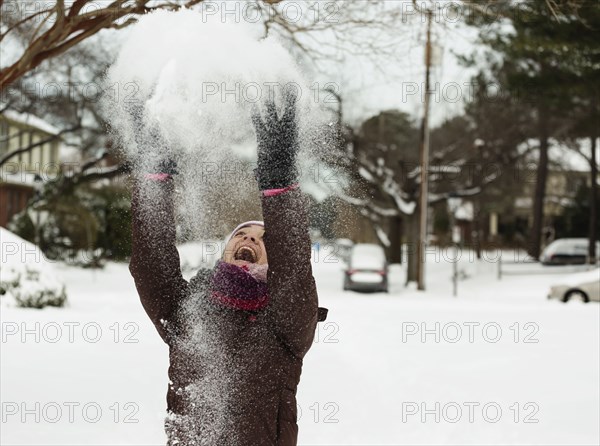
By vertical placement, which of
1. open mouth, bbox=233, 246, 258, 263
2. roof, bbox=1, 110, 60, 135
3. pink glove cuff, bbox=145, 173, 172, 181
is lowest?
open mouth, bbox=233, 246, 258, 263

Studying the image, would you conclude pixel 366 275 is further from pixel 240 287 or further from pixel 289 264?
pixel 289 264

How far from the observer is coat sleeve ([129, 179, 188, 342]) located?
2.43 m

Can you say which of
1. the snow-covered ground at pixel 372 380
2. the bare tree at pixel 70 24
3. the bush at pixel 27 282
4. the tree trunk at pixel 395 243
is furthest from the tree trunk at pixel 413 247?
the bare tree at pixel 70 24

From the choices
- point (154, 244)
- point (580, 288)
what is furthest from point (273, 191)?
point (580, 288)

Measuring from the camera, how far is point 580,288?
18562 mm

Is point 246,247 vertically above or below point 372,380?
above

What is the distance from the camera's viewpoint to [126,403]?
23.7 feet

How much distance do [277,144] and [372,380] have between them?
6.74 metres

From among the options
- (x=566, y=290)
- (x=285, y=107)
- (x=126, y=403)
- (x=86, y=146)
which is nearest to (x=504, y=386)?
(x=126, y=403)

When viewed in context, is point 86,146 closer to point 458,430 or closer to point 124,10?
point 124,10

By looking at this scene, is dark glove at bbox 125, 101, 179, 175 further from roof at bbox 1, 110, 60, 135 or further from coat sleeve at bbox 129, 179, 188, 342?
roof at bbox 1, 110, 60, 135

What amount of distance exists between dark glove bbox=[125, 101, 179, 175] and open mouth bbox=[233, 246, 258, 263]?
1.11 feet

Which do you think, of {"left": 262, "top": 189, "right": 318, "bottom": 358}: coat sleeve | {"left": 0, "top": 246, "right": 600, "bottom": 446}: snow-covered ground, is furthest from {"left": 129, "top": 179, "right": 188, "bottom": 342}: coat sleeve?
{"left": 0, "top": 246, "right": 600, "bottom": 446}: snow-covered ground

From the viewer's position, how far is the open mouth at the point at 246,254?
8.23ft
